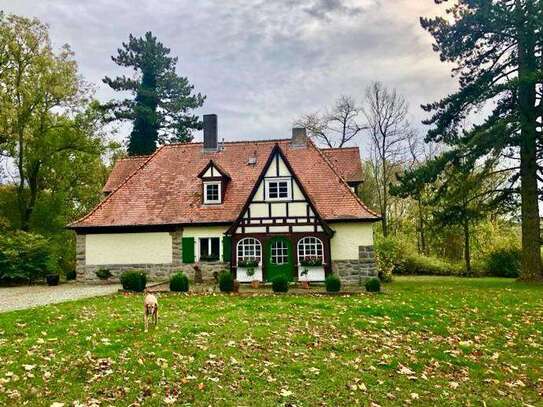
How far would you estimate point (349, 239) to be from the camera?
808 inches

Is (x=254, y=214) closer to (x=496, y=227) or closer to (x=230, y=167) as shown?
(x=230, y=167)

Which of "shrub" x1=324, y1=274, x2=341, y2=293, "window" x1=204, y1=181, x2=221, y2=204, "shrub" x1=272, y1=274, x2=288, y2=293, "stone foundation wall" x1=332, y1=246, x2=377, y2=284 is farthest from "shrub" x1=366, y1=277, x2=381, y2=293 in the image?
"window" x1=204, y1=181, x2=221, y2=204

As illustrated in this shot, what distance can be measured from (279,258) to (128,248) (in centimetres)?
755

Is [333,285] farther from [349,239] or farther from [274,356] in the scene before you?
[274,356]

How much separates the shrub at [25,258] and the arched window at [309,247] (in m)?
13.3

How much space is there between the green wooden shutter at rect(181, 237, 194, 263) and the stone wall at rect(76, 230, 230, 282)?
0.24 meters

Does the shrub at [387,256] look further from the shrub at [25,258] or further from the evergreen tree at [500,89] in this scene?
the shrub at [25,258]

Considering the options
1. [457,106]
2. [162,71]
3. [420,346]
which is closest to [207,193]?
[457,106]

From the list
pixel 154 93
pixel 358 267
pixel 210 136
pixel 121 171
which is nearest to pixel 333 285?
pixel 358 267

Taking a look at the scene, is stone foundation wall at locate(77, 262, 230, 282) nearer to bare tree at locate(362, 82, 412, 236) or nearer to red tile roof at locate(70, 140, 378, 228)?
red tile roof at locate(70, 140, 378, 228)

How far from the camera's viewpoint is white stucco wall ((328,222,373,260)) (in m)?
20.4

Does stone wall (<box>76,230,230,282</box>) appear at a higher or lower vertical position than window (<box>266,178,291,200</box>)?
lower

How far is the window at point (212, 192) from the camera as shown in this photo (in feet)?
72.4

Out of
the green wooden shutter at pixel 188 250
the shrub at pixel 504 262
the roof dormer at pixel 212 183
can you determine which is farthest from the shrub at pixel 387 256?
the green wooden shutter at pixel 188 250
